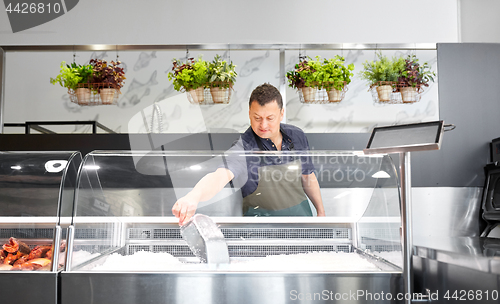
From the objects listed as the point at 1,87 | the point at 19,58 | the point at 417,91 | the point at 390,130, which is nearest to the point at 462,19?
the point at 417,91

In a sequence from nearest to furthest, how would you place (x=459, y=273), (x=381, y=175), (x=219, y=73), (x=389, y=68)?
(x=459, y=273) → (x=381, y=175) → (x=219, y=73) → (x=389, y=68)

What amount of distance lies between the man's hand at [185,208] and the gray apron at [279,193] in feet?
0.63

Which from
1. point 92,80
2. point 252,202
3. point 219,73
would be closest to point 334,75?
point 219,73

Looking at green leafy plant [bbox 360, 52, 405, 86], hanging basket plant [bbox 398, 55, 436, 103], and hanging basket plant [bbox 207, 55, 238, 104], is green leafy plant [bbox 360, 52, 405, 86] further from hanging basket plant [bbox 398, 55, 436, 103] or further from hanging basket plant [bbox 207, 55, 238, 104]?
hanging basket plant [bbox 207, 55, 238, 104]

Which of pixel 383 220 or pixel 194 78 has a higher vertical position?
pixel 194 78

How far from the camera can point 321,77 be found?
105 inches

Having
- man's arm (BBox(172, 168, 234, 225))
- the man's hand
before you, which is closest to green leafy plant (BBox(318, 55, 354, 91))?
man's arm (BBox(172, 168, 234, 225))

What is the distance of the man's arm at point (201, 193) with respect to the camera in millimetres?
1300

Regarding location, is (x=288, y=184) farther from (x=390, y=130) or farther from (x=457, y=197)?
(x=457, y=197)

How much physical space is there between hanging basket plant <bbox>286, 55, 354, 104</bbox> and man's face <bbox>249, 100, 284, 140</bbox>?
3.49 feet

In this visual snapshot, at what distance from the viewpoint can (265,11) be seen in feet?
13.8

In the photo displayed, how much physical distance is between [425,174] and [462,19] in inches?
93.2

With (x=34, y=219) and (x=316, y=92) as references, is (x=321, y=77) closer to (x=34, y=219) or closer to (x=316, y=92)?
(x=316, y=92)

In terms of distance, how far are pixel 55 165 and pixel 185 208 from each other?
48 cm
